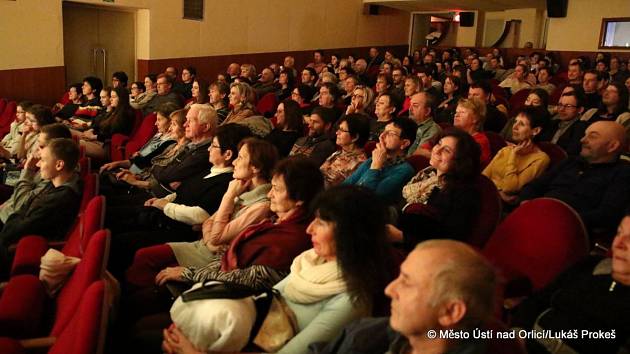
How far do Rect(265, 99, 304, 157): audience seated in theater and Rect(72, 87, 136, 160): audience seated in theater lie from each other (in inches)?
67.4

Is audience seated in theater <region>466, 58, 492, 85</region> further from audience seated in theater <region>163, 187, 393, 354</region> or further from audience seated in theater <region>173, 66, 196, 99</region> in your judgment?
audience seated in theater <region>163, 187, 393, 354</region>

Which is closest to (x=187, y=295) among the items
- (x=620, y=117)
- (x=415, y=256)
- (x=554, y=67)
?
(x=415, y=256)

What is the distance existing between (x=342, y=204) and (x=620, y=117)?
350 centimetres

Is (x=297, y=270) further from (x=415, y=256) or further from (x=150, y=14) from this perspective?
(x=150, y=14)

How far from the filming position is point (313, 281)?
65.4 inches

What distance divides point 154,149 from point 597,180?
297 cm

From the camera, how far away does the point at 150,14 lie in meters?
8.75

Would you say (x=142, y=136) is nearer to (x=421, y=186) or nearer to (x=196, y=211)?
Answer: (x=196, y=211)

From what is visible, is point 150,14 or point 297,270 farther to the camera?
point 150,14

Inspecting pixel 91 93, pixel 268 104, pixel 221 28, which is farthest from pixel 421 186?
pixel 221 28

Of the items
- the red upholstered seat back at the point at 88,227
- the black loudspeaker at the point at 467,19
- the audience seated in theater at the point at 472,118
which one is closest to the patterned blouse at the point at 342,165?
the audience seated in theater at the point at 472,118

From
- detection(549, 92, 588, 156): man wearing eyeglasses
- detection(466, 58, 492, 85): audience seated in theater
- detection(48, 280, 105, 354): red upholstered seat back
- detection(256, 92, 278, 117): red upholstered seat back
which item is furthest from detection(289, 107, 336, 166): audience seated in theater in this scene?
detection(466, 58, 492, 85): audience seated in theater

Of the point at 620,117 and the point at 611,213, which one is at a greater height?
the point at 620,117

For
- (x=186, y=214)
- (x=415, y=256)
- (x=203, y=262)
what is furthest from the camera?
(x=186, y=214)
